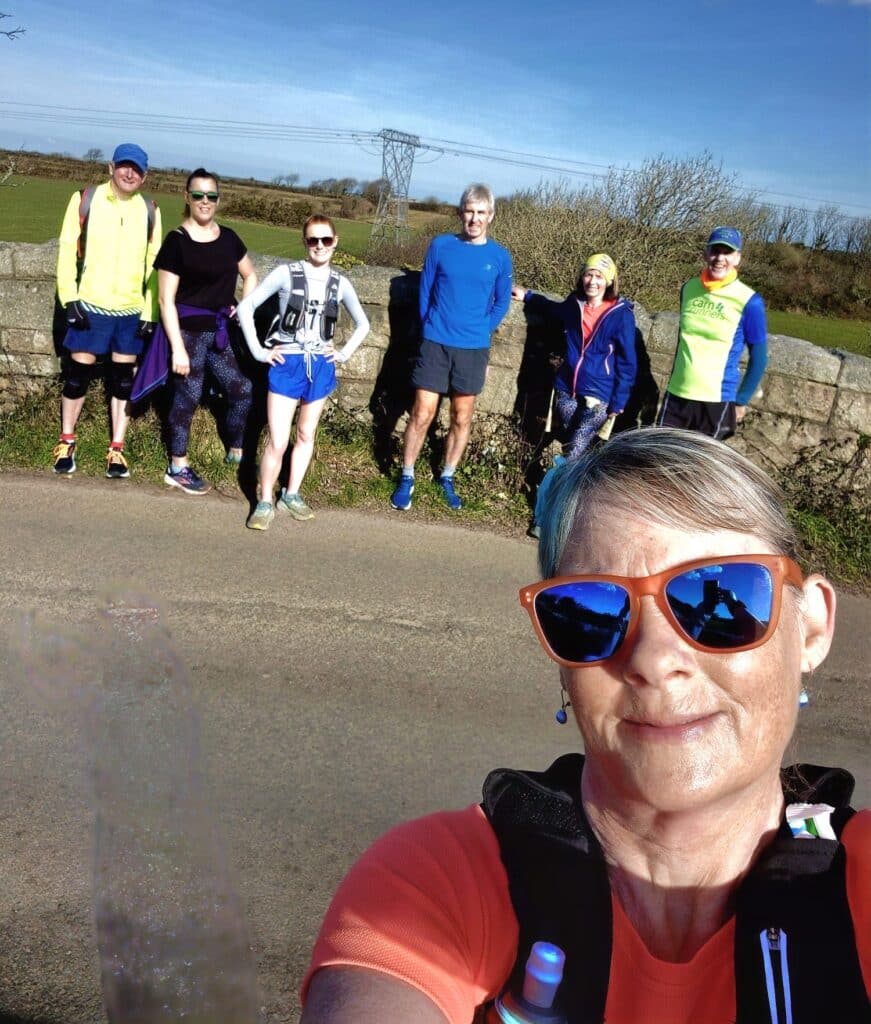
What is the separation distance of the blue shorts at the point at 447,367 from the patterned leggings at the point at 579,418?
61 centimetres

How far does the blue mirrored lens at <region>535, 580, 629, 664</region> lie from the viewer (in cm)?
153

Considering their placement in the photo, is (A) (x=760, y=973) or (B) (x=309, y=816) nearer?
(A) (x=760, y=973)

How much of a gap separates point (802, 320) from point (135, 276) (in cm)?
3099

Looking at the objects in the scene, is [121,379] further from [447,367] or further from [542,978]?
[542,978]

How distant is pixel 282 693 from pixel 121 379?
313 centimetres

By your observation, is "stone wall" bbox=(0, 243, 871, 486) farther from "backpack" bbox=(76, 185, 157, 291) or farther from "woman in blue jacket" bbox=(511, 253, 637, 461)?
"backpack" bbox=(76, 185, 157, 291)

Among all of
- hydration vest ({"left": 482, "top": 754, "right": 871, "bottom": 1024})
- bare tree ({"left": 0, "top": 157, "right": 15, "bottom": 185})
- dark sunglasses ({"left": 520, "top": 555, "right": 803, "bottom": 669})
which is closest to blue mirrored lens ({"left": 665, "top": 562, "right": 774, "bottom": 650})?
dark sunglasses ({"left": 520, "top": 555, "right": 803, "bottom": 669})

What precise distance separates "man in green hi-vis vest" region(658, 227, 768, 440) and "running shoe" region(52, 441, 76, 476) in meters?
4.23

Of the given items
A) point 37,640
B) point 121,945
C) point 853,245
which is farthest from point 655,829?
point 853,245

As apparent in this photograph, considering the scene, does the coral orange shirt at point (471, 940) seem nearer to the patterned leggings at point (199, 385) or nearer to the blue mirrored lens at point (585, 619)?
the blue mirrored lens at point (585, 619)

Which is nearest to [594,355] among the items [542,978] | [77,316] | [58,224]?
[77,316]

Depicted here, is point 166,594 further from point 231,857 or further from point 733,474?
point 733,474

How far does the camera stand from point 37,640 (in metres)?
4.72

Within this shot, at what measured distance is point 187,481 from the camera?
21.7 ft
